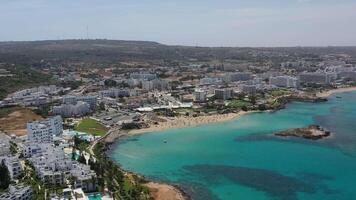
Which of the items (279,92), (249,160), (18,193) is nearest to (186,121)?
(249,160)

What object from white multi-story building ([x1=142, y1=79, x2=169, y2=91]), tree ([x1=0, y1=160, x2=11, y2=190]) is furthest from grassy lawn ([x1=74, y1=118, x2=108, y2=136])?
white multi-story building ([x1=142, y1=79, x2=169, y2=91])

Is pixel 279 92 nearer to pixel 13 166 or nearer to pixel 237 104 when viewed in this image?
pixel 237 104

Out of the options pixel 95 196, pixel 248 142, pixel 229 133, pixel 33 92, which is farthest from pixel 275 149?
pixel 33 92

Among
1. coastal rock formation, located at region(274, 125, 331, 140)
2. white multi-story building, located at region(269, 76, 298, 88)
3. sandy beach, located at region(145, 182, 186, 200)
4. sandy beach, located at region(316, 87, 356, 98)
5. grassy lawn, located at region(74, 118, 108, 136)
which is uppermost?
white multi-story building, located at region(269, 76, 298, 88)

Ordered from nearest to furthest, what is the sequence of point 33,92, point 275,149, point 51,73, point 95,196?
point 95,196, point 275,149, point 33,92, point 51,73

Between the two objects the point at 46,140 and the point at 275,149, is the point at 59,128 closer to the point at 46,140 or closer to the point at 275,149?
the point at 46,140

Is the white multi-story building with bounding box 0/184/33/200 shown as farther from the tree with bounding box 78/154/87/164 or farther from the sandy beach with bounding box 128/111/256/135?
the sandy beach with bounding box 128/111/256/135
